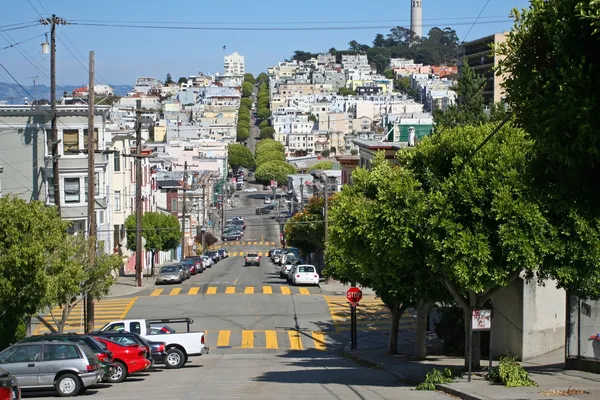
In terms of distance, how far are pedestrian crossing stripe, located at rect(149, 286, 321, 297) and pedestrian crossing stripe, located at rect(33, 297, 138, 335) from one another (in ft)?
11.0

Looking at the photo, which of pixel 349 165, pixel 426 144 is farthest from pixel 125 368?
pixel 349 165

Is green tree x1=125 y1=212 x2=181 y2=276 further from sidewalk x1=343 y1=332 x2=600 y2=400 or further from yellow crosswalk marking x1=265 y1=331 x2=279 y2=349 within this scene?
sidewalk x1=343 y1=332 x2=600 y2=400

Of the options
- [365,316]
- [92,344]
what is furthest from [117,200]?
[92,344]

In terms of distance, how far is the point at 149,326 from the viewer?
32.4 metres

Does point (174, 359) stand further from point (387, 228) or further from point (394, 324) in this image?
point (387, 228)

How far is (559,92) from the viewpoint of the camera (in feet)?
38.6

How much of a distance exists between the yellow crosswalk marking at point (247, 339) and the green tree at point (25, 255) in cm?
1176

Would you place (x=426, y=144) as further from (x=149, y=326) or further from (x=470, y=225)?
(x=149, y=326)

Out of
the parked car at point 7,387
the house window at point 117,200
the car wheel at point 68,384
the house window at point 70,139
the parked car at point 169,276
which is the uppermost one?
the house window at point 70,139

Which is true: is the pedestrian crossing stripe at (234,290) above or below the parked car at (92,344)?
below

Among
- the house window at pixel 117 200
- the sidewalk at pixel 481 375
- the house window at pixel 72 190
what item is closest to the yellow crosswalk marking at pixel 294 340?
the sidewalk at pixel 481 375

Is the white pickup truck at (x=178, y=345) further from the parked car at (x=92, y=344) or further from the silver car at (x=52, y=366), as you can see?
the silver car at (x=52, y=366)

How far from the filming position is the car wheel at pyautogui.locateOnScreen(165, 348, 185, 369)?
31609 millimetres

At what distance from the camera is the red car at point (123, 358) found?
26844mm
